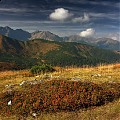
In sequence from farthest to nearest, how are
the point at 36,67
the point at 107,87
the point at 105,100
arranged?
1. the point at 36,67
2. the point at 107,87
3. the point at 105,100

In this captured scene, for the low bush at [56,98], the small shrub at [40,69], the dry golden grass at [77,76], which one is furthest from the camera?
the small shrub at [40,69]

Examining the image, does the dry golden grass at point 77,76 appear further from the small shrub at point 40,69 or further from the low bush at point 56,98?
the low bush at point 56,98

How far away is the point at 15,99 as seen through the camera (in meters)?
16.6

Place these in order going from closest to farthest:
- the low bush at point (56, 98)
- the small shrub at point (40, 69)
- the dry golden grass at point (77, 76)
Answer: the low bush at point (56, 98)
the dry golden grass at point (77, 76)
the small shrub at point (40, 69)

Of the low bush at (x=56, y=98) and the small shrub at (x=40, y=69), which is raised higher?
the small shrub at (x=40, y=69)

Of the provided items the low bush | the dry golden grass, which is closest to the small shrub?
the dry golden grass

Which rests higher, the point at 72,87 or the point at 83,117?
the point at 72,87

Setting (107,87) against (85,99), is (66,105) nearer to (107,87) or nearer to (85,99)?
(85,99)

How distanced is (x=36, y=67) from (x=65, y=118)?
58.8 feet

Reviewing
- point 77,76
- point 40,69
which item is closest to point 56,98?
point 77,76

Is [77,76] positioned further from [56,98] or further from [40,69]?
[56,98]

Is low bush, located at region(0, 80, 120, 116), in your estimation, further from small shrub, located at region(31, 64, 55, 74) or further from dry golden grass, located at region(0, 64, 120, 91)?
small shrub, located at region(31, 64, 55, 74)

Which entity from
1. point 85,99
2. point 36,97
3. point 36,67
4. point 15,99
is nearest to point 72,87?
point 85,99

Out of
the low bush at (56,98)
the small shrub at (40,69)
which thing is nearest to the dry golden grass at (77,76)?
the small shrub at (40,69)
